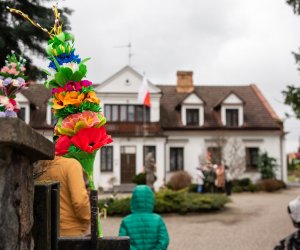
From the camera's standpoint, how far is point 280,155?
34.2 metres

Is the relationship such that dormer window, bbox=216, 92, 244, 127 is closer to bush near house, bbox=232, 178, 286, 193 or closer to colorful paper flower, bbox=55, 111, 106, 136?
bush near house, bbox=232, 178, 286, 193

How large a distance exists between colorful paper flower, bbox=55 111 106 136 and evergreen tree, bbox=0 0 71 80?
30.5ft

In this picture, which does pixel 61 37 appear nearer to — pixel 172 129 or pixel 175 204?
pixel 175 204

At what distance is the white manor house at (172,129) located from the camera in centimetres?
3234

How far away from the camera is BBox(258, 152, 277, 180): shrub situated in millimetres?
32375

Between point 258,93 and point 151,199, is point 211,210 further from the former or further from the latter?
point 258,93

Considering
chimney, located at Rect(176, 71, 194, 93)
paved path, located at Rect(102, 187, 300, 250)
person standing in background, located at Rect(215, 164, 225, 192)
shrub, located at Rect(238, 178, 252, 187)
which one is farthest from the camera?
chimney, located at Rect(176, 71, 194, 93)

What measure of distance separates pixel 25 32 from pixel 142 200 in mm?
9107

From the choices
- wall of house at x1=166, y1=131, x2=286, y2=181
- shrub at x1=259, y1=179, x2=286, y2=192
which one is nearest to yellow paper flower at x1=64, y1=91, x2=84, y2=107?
shrub at x1=259, y1=179, x2=286, y2=192

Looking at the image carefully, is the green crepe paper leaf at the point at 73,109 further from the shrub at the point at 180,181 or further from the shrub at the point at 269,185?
the shrub at the point at 269,185

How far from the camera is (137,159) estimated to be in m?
32.5

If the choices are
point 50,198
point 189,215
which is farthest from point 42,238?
point 189,215

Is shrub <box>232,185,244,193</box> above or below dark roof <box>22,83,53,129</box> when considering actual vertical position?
below

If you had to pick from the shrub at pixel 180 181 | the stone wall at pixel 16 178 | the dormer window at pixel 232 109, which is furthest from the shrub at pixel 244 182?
the stone wall at pixel 16 178
